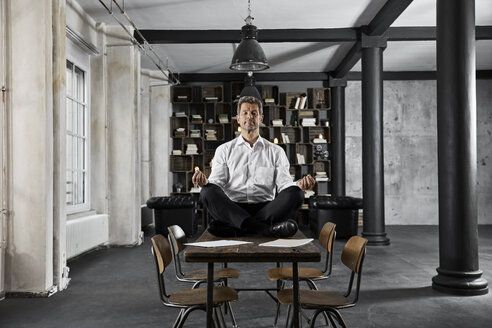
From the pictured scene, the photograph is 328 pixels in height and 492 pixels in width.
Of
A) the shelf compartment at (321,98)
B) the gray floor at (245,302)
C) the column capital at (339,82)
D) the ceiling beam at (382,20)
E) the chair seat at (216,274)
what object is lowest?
the gray floor at (245,302)

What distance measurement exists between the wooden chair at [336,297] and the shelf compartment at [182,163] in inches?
336

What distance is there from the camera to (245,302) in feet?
13.3

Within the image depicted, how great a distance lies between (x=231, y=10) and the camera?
22.2ft

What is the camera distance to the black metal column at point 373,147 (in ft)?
24.5

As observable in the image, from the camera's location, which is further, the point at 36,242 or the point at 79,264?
the point at 79,264

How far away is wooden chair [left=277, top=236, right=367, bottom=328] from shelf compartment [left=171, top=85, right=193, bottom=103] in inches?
346

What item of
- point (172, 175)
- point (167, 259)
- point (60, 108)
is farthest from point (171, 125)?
point (167, 259)

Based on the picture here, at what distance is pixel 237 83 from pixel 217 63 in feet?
3.64

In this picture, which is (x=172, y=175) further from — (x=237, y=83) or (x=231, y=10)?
(x=231, y=10)

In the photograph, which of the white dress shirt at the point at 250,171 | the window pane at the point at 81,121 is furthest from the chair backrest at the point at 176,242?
the window pane at the point at 81,121

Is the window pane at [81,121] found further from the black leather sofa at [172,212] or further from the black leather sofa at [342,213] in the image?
the black leather sofa at [342,213]

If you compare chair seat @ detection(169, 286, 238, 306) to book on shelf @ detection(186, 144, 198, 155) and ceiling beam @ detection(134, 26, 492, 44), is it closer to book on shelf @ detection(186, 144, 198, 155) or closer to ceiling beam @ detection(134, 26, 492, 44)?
ceiling beam @ detection(134, 26, 492, 44)

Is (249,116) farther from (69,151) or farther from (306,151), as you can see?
(306,151)

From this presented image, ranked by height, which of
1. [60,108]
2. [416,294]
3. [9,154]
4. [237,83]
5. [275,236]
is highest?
[237,83]
